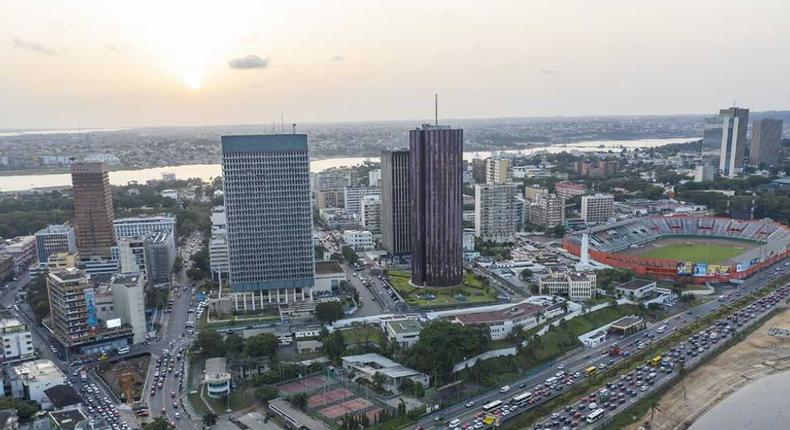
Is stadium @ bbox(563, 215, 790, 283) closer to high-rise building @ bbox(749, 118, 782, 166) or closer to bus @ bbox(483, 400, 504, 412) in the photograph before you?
bus @ bbox(483, 400, 504, 412)

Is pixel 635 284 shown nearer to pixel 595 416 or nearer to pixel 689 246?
pixel 689 246

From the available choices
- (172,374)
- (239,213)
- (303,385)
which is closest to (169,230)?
(239,213)

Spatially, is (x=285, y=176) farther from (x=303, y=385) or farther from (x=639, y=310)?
(x=639, y=310)

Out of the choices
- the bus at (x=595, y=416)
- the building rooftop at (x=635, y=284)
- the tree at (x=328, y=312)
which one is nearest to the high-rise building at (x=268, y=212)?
the tree at (x=328, y=312)

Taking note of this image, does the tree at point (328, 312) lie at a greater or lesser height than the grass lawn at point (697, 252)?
greater

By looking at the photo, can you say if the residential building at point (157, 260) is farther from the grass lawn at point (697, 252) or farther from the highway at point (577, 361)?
the grass lawn at point (697, 252)

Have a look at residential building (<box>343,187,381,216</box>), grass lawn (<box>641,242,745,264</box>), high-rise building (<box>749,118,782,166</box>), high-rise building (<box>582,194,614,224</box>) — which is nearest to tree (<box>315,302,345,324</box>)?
grass lawn (<box>641,242,745,264</box>)
